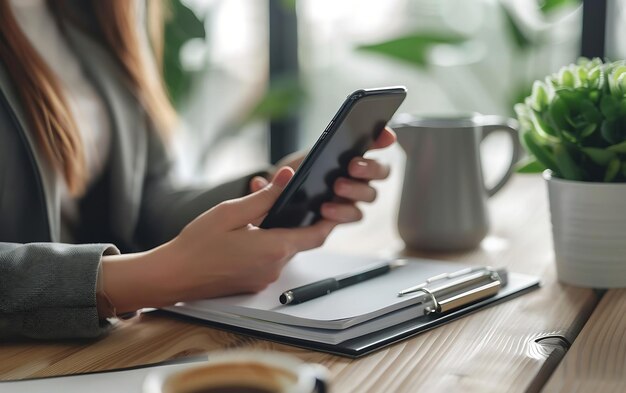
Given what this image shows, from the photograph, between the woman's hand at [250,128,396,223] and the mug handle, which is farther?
the mug handle

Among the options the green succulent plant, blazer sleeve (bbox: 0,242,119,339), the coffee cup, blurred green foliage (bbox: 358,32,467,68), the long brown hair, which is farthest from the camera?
blurred green foliage (bbox: 358,32,467,68)

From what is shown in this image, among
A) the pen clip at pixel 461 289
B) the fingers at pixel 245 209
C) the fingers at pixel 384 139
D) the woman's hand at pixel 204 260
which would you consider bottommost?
the pen clip at pixel 461 289

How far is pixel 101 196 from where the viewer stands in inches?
43.1

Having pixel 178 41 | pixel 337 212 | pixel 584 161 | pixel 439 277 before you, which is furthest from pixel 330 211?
pixel 178 41

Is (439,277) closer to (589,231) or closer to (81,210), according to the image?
(589,231)

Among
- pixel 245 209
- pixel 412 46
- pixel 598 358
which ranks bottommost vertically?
pixel 598 358

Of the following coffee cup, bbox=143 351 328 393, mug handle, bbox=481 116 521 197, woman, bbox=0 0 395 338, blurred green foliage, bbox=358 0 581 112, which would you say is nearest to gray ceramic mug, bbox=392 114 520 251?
mug handle, bbox=481 116 521 197

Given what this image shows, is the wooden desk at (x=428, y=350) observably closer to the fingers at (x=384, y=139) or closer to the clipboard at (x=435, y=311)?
the clipboard at (x=435, y=311)

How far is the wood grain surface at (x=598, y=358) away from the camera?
1.90ft

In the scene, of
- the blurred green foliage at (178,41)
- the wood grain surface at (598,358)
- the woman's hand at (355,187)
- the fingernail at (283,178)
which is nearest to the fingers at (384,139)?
the woman's hand at (355,187)

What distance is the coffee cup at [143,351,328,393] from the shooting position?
397mm

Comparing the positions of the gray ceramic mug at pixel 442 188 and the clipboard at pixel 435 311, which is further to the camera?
the gray ceramic mug at pixel 442 188

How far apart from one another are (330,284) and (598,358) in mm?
238

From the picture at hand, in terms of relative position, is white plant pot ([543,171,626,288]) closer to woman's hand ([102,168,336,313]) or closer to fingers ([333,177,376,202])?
fingers ([333,177,376,202])
